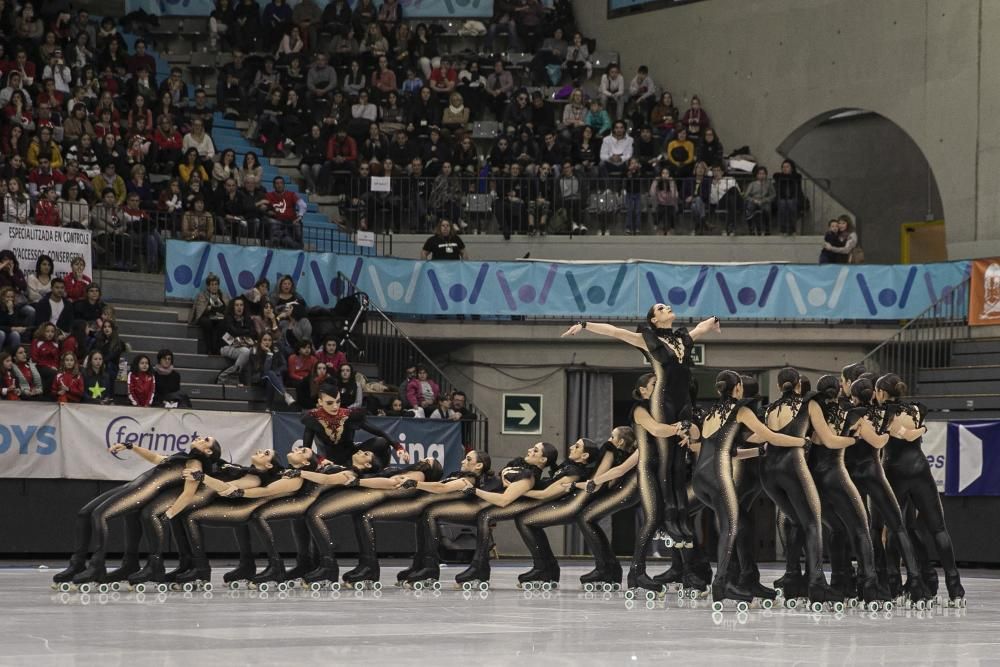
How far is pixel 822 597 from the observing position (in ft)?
40.0

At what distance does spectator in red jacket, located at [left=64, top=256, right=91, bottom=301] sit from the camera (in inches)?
837

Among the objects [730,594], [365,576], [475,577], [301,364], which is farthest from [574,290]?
[730,594]

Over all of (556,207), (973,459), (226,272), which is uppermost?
(556,207)

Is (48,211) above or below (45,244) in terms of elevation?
above

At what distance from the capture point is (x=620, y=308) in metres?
24.9

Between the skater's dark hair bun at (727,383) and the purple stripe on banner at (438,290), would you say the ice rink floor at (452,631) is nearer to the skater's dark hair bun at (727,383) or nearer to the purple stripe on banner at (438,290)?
the skater's dark hair bun at (727,383)

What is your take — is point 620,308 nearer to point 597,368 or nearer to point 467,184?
point 597,368

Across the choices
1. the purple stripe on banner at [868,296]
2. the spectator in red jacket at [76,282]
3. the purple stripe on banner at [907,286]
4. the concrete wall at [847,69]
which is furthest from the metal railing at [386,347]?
the concrete wall at [847,69]

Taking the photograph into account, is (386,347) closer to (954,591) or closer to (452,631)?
(954,591)

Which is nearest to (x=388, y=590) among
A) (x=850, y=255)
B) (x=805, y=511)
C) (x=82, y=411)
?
(x=805, y=511)

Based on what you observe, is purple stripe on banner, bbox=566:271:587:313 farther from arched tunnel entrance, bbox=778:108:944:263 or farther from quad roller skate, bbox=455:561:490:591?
quad roller skate, bbox=455:561:490:591

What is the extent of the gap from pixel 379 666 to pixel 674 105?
23661 millimetres

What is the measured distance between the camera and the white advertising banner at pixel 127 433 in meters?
19.4

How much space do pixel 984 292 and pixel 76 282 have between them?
42.4 ft
